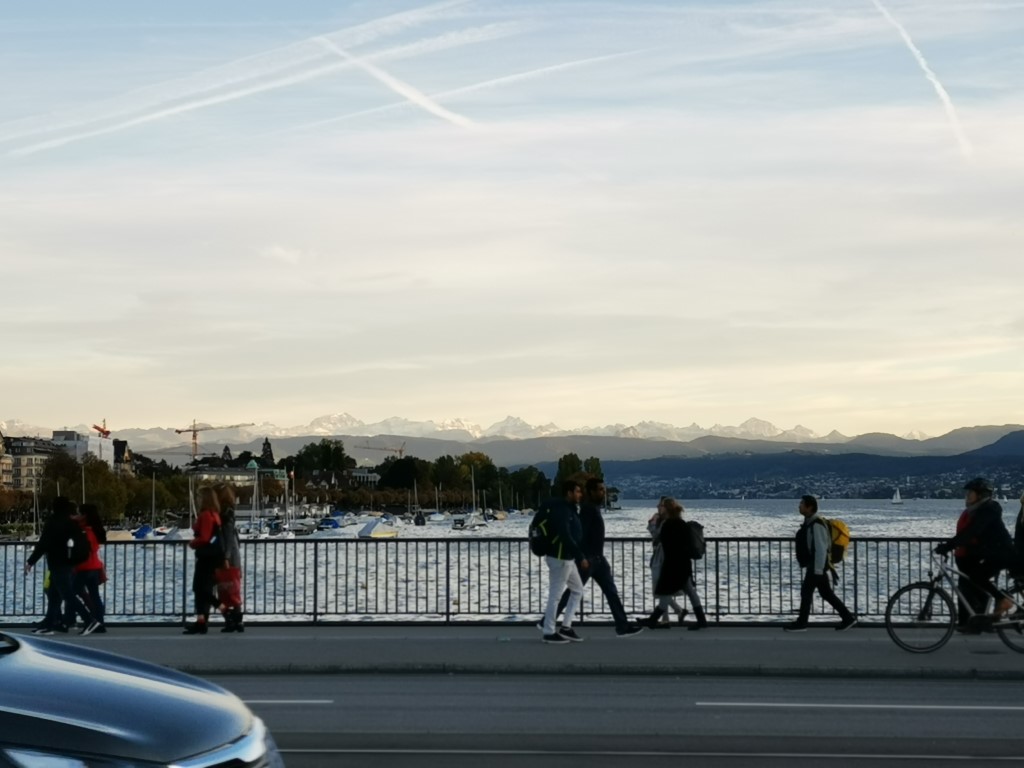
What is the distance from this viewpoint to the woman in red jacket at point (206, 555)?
19375 mm

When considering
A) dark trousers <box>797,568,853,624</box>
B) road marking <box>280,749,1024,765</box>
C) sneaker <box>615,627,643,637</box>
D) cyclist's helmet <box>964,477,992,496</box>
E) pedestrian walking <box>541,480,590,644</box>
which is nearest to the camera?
road marking <box>280,749,1024,765</box>

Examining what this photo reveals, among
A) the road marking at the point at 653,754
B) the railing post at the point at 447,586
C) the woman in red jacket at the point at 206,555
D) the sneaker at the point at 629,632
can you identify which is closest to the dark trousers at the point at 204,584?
the woman in red jacket at the point at 206,555

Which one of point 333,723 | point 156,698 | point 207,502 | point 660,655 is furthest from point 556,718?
point 207,502

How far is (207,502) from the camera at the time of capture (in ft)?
64.2

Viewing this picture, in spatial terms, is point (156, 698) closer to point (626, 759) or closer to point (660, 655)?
point (626, 759)

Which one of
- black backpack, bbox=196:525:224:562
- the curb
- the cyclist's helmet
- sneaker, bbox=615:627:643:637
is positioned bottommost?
the curb

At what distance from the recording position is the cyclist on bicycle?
16812 mm

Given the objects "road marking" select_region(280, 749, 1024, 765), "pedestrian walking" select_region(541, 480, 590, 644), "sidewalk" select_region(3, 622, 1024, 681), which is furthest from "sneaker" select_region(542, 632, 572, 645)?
"road marking" select_region(280, 749, 1024, 765)

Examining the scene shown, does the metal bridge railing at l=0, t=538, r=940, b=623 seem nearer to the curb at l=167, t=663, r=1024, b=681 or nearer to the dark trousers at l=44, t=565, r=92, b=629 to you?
the dark trousers at l=44, t=565, r=92, b=629

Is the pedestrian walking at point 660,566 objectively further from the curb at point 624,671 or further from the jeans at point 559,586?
the curb at point 624,671

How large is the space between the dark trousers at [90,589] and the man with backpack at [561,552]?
20.7 ft

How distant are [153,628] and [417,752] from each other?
34.6ft

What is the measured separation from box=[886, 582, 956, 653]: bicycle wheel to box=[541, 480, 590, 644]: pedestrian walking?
3794 mm

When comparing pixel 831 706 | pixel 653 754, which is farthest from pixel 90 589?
pixel 653 754
